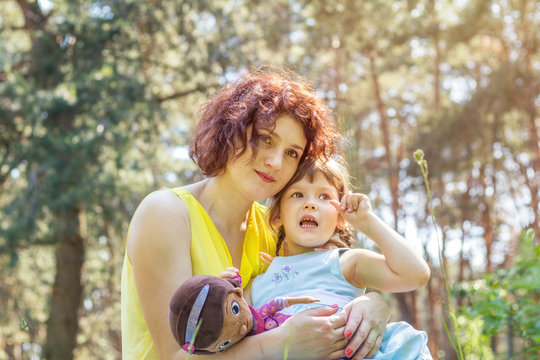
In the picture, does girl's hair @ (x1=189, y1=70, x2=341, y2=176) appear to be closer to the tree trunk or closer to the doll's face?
the doll's face

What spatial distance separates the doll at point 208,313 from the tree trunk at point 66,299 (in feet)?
26.3

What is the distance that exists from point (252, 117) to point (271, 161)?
21 cm

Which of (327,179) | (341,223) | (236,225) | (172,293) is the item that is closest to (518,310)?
(341,223)

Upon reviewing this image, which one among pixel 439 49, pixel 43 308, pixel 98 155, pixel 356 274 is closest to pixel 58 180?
pixel 98 155

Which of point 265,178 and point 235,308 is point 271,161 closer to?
point 265,178

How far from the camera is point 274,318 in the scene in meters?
1.78

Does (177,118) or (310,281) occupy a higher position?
(177,118)

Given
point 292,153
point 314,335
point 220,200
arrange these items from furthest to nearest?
point 220,200, point 292,153, point 314,335

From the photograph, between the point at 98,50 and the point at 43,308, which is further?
the point at 43,308

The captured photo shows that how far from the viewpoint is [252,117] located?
2176mm

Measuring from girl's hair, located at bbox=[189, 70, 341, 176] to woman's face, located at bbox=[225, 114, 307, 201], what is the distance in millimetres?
29

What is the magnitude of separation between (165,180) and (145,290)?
784 centimetres

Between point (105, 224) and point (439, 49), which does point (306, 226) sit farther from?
point (439, 49)

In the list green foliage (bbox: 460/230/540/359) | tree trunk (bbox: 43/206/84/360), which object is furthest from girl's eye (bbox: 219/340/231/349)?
tree trunk (bbox: 43/206/84/360)
